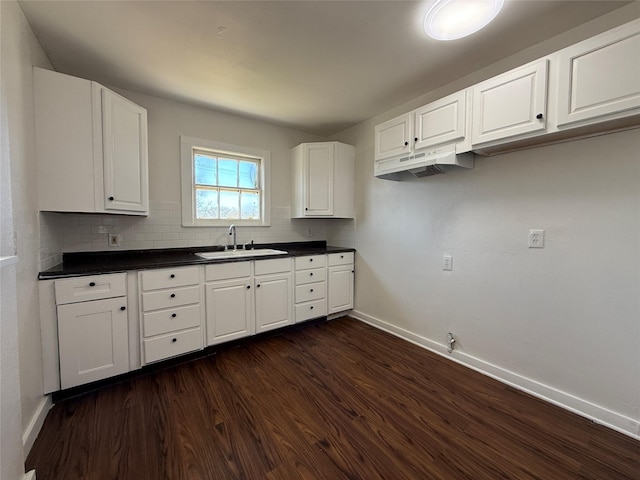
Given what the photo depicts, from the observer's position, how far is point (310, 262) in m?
3.05

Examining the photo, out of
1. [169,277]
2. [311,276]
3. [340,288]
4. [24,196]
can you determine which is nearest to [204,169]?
[169,277]

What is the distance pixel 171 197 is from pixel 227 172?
0.68 m

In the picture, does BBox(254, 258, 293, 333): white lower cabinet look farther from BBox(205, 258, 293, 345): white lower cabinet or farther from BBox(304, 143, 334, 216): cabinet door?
BBox(304, 143, 334, 216): cabinet door

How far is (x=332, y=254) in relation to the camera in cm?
324

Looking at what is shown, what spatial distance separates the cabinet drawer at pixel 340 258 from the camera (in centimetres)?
323

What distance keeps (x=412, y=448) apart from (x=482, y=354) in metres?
1.15

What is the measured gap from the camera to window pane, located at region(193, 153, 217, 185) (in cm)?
293

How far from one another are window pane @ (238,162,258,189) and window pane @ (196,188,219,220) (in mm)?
352

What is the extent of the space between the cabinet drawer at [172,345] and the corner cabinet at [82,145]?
1.08 meters

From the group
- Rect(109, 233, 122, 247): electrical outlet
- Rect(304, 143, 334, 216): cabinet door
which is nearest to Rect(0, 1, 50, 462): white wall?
Rect(109, 233, 122, 247): electrical outlet

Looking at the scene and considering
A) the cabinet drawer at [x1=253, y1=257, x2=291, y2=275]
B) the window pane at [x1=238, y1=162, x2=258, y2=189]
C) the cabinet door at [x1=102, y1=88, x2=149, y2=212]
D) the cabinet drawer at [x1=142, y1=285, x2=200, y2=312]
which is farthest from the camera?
the window pane at [x1=238, y1=162, x2=258, y2=189]

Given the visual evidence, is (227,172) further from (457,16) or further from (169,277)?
(457,16)

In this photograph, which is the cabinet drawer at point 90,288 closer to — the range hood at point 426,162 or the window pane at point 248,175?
the window pane at point 248,175

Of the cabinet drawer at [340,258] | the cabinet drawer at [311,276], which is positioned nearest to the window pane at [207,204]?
the cabinet drawer at [311,276]
